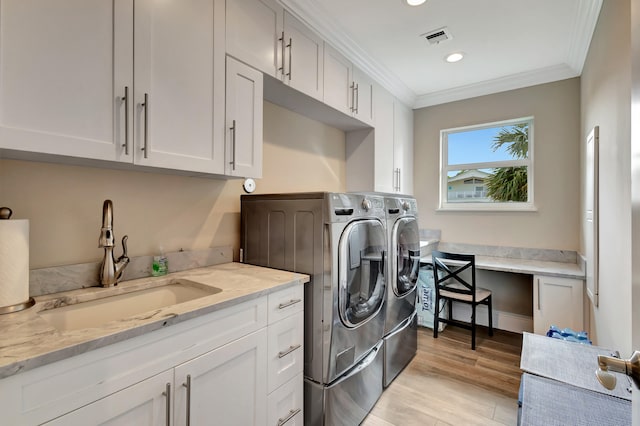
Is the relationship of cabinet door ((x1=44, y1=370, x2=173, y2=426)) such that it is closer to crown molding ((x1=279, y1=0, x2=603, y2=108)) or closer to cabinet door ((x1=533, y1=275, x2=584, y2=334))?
crown molding ((x1=279, y1=0, x2=603, y2=108))

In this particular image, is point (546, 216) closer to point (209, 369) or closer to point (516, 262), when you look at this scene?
point (516, 262)

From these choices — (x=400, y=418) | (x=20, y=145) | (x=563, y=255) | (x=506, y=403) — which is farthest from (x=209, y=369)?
(x=563, y=255)

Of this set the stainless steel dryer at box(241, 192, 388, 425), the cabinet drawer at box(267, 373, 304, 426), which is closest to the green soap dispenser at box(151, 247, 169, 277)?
the stainless steel dryer at box(241, 192, 388, 425)

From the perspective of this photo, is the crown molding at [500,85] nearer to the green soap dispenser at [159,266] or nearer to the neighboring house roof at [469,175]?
the neighboring house roof at [469,175]

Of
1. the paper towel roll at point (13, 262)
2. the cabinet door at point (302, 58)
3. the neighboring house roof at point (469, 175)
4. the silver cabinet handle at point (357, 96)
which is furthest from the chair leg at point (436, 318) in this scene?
the paper towel roll at point (13, 262)

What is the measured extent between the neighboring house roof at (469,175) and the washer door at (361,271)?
216 cm

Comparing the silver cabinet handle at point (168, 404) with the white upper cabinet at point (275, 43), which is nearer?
the silver cabinet handle at point (168, 404)

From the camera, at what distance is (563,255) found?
10.1ft

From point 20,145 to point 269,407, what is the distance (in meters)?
1.43

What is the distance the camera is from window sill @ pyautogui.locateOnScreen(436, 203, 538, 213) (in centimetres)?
330

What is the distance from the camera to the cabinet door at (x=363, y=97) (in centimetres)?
265

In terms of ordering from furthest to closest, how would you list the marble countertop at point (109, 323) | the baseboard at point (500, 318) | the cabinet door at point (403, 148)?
the cabinet door at point (403, 148), the baseboard at point (500, 318), the marble countertop at point (109, 323)

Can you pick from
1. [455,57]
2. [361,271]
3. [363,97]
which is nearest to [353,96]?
[363,97]

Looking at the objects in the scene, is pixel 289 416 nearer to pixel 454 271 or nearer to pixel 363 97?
pixel 454 271
